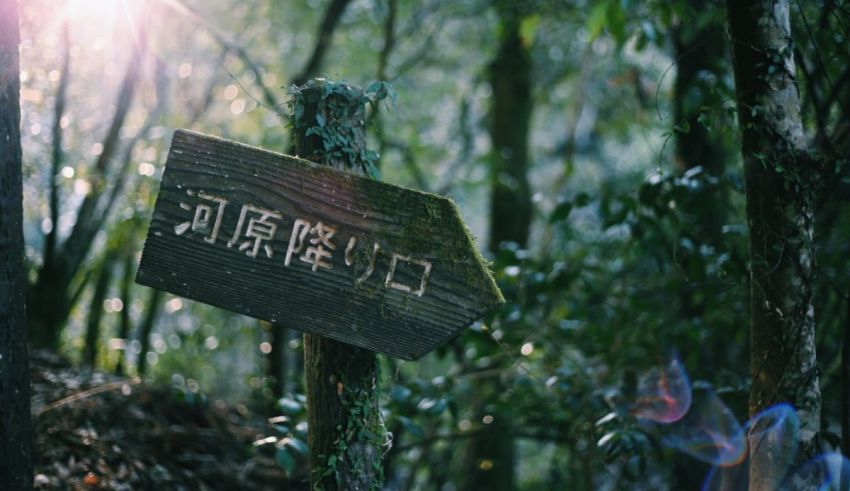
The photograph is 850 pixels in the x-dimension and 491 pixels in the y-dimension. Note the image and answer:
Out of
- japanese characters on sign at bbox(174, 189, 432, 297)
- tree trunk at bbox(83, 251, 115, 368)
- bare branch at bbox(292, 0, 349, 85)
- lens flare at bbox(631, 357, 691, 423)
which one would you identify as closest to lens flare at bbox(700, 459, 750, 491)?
lens flare at bbox(631, 357, 691, 423)

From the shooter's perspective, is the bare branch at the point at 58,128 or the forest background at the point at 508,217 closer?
the forest background at the point at 508,217

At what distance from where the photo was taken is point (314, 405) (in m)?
2.02

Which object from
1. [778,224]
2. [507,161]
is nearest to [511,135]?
[507,161]

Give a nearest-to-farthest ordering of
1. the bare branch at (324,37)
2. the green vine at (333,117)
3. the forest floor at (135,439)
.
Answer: the green vine at (333,117), the forest floor at (135,439), the bare branch at (324,37)

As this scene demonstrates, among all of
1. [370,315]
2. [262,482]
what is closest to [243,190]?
[370,315]

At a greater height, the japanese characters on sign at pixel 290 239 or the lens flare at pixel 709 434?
the japanese characters on sign at pixel 290 239

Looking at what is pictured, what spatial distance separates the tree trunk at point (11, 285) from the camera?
197cm

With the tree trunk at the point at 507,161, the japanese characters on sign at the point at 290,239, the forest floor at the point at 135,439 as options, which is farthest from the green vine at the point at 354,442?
the tree trunk at the point at 507,161

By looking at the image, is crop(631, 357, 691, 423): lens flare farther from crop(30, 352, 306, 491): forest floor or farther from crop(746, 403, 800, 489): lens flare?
crop(30, 352, 306, 491): forest floor

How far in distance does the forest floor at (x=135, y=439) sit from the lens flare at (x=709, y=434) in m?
1.75

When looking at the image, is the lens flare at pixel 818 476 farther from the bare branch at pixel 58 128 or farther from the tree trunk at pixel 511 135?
the bare branch at pixel 58 128

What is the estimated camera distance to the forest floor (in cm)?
304

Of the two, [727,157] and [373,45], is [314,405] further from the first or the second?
[373,45]

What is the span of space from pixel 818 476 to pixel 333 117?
5.25ft
